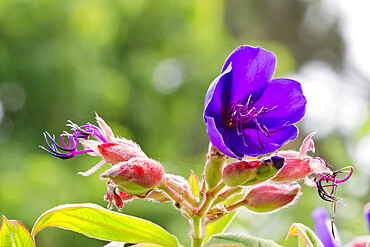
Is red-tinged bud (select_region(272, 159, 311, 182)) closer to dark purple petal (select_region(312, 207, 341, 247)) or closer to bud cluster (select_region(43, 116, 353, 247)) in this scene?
bud cluster (select_region(43, 116, 353, 247))

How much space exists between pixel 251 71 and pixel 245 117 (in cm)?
5

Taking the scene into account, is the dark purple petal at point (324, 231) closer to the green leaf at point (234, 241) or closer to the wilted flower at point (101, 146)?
the green leaf at point (234, 241)

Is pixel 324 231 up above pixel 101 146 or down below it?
below

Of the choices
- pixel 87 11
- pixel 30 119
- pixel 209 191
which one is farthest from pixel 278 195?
pixel 87 11

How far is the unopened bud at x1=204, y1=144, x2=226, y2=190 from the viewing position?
532mm

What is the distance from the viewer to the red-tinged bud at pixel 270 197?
0.56 metres

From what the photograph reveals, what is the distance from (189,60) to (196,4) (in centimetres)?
75

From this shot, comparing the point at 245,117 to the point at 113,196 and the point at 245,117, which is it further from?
the point at 113,196

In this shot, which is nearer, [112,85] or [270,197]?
[270,197]

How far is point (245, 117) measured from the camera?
→ 21.7 inches

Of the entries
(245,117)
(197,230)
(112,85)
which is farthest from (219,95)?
(112,85)

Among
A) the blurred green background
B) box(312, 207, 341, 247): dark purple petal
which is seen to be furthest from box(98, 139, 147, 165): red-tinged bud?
the blurred green background

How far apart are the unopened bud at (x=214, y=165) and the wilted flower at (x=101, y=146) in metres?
0.07

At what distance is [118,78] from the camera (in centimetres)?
570
